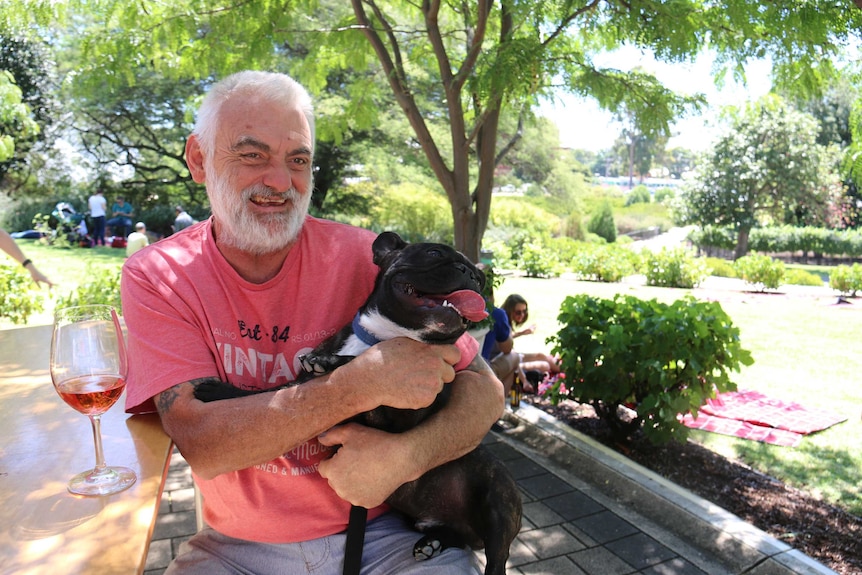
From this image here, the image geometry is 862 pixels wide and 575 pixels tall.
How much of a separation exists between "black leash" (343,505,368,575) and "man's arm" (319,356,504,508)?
0.24 ft

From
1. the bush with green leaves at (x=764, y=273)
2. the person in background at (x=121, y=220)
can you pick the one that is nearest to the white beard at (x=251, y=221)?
the bush with green leaves at (x=764, y=273)

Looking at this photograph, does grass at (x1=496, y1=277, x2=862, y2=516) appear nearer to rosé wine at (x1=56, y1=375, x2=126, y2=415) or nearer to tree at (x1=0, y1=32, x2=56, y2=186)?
rosé wine at (x1=56, y1=375, x2=126, y2=415)

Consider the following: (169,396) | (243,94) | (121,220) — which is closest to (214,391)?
(169,396)

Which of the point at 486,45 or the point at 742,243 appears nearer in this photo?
the point at 486,45

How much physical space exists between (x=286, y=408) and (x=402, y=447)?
15.2 inches

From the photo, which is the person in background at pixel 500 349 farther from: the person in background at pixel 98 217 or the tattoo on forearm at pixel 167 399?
the person in background at pixel 98 217

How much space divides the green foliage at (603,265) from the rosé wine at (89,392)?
15.9 m

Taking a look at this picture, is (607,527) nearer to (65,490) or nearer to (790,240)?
(65,490)

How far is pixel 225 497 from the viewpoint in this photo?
2021 millimetres

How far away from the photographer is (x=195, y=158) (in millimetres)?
2299

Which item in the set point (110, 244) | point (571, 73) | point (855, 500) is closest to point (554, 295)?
point (571, 73)

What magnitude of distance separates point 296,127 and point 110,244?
21.0 m

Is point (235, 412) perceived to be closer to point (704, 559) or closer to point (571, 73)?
point (704, 559)

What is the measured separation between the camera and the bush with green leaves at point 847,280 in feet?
49.0
